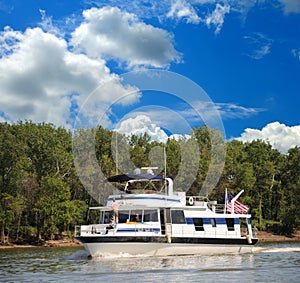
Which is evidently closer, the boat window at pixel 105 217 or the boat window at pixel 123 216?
the boat window at pixel 123 216

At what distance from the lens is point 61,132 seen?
75250mm

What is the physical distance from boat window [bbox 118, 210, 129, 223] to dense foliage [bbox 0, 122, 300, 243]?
26.3 m

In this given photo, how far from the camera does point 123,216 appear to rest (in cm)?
3397

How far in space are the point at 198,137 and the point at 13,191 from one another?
91.8 feet

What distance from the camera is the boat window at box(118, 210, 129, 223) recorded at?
3384 centimetres

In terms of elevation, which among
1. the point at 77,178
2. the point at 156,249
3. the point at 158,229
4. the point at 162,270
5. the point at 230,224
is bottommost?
the point at 162,270

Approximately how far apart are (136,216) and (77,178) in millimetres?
36726

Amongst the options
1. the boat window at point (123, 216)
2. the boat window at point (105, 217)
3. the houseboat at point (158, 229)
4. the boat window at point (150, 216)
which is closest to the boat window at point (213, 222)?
the houseboat at point (158, 229)

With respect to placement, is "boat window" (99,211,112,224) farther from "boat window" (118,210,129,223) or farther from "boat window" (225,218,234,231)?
"boat window" (225,218,234,231)

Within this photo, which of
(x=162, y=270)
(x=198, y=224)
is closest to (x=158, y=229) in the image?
(x=198, y=224)

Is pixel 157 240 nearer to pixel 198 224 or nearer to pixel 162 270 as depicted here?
pixel 198 224

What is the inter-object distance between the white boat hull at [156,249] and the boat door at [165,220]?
4.36 feet

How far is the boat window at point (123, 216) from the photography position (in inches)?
1332

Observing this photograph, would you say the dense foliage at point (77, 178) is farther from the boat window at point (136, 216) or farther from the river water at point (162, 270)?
the river water at point (162, 270)
